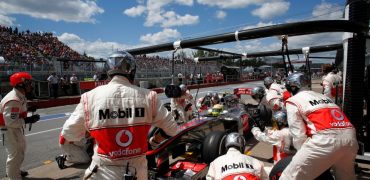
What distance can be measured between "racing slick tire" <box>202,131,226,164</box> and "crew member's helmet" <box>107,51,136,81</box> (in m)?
2.06

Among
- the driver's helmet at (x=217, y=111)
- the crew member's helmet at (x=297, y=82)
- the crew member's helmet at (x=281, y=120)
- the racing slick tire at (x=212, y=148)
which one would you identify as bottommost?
the racing slick tire at (x=212, y=148)

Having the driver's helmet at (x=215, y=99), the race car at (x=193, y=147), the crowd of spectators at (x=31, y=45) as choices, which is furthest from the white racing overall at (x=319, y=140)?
the crowd of spectators at (x=31, y=45)

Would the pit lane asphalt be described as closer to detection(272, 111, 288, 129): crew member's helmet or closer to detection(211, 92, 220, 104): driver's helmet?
detection(211, 92, 220, 104): driver's helmet

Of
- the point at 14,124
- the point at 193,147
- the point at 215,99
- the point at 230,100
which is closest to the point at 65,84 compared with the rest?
the point at 215,99

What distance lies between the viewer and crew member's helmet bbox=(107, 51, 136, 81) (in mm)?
2434

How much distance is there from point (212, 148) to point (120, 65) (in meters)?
2.19

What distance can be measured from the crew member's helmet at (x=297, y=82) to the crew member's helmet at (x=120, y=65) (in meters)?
1.87

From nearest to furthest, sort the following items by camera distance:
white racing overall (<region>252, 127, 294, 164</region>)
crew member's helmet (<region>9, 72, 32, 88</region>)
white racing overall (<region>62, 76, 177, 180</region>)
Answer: white racing overall (<region>62, 76, 177, 180</region>) < white racing overall (<region>252, 127, 294, 164</region>) < crew member's helmet (<region>9, 72, 32, 88</region>)

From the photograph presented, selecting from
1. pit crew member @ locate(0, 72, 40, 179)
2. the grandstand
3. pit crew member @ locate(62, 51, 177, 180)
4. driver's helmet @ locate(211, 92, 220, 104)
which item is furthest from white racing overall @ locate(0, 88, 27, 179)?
the grandstand

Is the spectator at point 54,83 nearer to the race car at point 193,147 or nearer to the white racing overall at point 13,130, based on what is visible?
the white racing overall at point 13,130

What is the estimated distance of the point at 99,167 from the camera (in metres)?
2.29

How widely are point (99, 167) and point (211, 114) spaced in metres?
3.69

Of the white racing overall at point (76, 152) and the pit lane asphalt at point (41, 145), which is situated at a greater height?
the white racing overall at point (76, 152)

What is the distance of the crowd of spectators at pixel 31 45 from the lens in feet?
72.4
